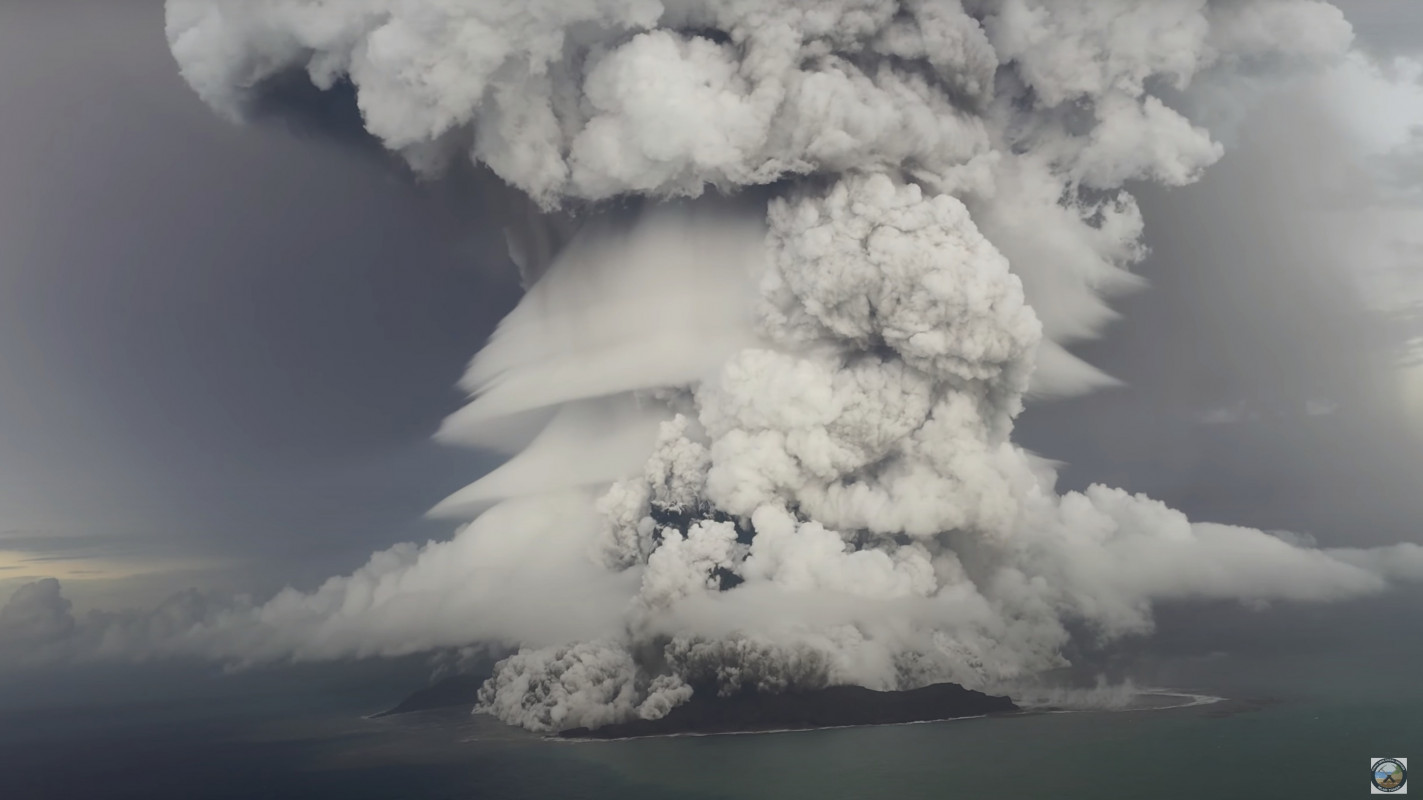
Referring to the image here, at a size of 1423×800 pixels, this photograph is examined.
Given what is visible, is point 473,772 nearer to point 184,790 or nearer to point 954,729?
point 184,790

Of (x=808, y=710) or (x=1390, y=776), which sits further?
(x=808, y=710)

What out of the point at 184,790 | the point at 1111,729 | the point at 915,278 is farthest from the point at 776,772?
the point at 184,790

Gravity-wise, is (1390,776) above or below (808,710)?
below

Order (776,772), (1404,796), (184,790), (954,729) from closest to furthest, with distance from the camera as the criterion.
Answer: (1404,796) < (776,772) < (184,790) < (954,729)

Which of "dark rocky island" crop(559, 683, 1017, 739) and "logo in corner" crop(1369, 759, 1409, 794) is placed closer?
"logo in corner" crop(1369, 759, 1409, 794)
